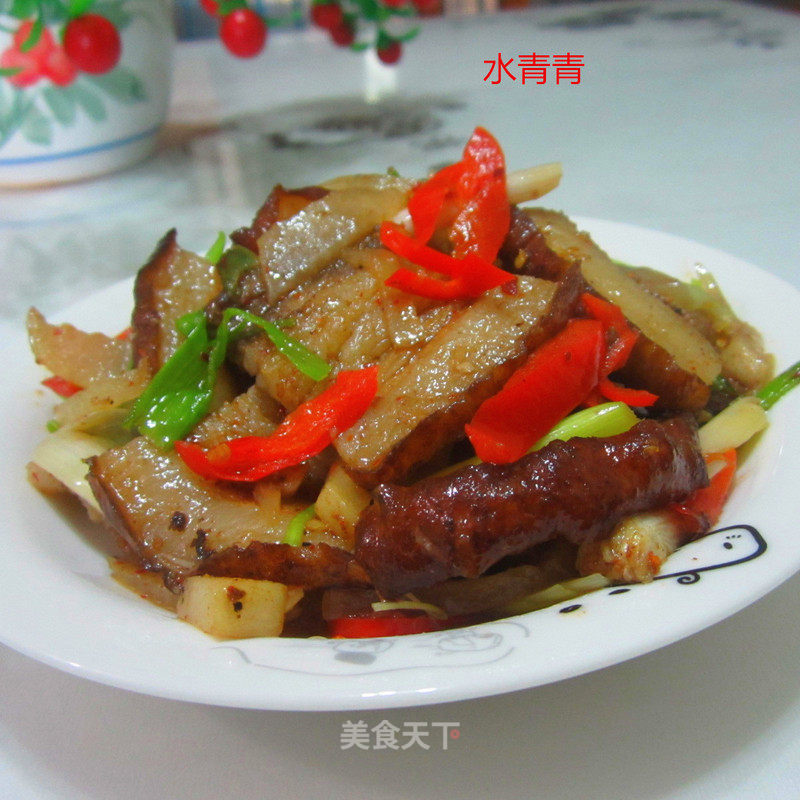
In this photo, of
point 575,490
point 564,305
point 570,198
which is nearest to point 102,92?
point 570,198

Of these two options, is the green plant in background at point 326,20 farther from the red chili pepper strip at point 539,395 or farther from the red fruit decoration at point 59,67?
the red chili pepper strip at point 539,395

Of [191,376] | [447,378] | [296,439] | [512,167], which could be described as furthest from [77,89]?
[447,378]

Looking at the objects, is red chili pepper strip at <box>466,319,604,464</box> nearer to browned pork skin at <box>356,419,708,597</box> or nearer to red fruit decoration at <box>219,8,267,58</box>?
browned pork skin at <box>356,419,708,597</box>

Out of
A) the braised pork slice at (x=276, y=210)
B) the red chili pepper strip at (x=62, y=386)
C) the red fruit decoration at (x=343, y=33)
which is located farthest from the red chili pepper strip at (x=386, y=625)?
A: the red fruit decoration at (x=343, y=33)

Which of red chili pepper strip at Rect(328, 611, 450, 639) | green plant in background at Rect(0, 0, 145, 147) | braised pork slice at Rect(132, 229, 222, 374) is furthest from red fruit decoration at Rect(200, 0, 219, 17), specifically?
red chili pepper strip at Rect(328, 611, 450, 639)

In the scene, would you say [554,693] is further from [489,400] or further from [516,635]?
[489,400]
